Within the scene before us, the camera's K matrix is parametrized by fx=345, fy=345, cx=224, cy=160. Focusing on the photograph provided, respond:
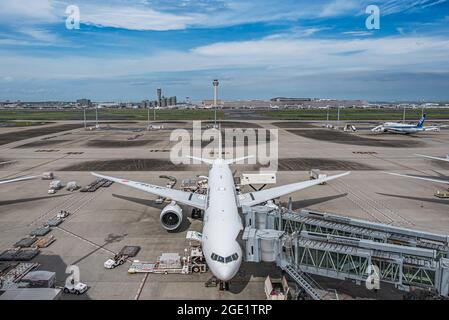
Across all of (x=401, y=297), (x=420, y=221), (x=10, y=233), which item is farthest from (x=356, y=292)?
(x=10, y=233)

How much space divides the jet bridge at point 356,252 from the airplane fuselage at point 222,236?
48.6 inches

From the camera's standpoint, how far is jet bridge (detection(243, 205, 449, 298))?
1880 cm

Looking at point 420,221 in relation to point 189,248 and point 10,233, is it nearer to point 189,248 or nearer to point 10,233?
point 189,248

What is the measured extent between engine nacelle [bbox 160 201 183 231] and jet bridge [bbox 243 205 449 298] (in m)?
10.7

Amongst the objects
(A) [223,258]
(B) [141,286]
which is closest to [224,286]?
(A) [223,258]

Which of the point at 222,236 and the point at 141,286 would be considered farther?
the point at 141,286

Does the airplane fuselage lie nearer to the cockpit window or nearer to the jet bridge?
the cockpit window

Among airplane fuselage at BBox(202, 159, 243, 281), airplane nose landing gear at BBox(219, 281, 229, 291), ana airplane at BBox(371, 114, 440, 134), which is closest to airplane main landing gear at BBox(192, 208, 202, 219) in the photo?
airplane fuselage at BBox(202, 159, 243, 281)

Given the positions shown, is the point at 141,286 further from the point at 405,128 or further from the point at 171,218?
the point at 405,128

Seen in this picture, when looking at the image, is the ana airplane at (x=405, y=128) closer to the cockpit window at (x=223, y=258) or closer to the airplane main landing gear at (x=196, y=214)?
the airplane main landing gear at (x=196, y=214)

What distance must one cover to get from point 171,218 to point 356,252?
18.1m

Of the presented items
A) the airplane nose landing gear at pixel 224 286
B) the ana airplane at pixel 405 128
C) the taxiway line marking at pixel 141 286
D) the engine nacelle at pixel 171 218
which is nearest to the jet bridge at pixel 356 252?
the airplane nose landing gear at pixel 224 286

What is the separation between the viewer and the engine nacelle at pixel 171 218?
32469mm

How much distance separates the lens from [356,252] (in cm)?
1950
